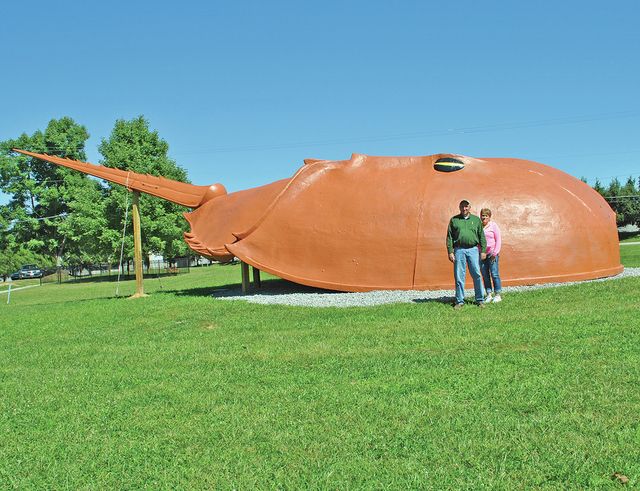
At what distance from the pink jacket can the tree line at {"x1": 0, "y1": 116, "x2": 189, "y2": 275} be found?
3060 cm

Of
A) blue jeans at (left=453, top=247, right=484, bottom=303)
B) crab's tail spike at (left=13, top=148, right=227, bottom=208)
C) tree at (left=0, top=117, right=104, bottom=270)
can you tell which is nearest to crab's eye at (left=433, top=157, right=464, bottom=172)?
blue jeans at (left=453, top=247, right=484, bottom=303)

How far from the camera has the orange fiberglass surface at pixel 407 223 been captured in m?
11.5

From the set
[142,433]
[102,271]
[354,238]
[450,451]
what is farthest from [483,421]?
[102,271]

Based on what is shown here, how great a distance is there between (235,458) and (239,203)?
10955 millimetres

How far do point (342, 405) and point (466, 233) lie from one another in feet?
17.5

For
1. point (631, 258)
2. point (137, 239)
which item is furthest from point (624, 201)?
point (137, 239)

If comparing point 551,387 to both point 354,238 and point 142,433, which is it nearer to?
point 142,433

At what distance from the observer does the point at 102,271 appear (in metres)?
59.8

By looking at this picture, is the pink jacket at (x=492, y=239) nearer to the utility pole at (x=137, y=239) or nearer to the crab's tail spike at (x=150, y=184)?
the crab's tail spike at (x=150, y=184)

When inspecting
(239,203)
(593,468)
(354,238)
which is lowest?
(593,468)

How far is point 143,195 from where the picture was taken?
38.8m

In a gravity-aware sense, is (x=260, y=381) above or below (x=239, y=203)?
below

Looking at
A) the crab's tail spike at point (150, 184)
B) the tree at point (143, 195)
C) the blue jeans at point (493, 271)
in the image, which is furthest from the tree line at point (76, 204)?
the blue jeans at point (493, 271)

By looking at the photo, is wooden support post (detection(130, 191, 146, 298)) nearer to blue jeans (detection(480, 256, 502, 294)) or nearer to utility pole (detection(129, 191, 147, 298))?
utility pole (detection(129, 191, 147, 298))
